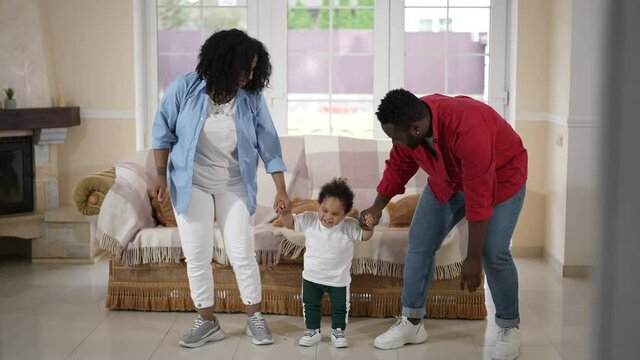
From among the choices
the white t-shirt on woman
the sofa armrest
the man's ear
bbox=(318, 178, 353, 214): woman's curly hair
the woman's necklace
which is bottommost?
the sofa armrest

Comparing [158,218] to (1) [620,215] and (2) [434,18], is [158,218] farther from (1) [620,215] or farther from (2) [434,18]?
(1) [620,215]

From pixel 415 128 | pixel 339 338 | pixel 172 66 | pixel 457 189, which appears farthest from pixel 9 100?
pixel 415 128

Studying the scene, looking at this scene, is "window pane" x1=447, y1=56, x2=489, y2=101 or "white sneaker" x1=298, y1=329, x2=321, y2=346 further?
"window pane" x1=447, y1=56, x2=489, y2=101

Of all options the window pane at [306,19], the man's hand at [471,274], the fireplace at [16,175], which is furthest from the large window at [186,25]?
the man's hand at [471,274]

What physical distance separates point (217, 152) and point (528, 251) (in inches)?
108

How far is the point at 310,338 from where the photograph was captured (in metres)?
3.54

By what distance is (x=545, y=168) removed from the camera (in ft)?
17.5

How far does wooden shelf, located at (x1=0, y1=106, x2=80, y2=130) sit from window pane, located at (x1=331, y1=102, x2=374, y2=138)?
166cm

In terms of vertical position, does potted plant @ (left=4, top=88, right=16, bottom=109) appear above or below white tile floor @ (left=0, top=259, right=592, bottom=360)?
above

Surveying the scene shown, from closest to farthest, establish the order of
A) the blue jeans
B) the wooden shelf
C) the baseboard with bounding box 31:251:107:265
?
the blue jeans < the wooden shelf < the baseboard with bounding box 31:251:107:265

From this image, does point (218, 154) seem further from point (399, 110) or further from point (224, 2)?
point (224, 2)

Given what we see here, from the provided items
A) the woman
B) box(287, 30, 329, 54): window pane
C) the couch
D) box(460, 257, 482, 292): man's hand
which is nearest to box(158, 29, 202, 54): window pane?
box(287, 30, 329, 54): window pane

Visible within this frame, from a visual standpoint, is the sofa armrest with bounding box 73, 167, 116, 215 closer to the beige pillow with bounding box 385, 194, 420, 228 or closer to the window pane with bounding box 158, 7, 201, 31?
the beige pillow with bounding box 385, 194, 420, 228

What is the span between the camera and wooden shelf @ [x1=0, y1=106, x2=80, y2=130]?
5.06m
